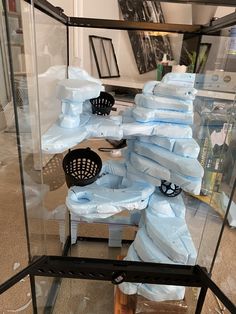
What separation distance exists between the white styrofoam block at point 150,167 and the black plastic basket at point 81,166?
10cm

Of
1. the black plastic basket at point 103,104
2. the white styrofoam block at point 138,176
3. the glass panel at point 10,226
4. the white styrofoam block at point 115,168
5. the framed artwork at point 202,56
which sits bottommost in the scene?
the glass panel at point 10,226

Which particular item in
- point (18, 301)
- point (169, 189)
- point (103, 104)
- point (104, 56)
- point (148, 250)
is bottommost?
point (18, 301)

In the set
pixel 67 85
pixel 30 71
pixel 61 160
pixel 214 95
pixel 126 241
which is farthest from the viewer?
pixel 126 241

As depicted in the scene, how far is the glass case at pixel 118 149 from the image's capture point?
1.85 ft

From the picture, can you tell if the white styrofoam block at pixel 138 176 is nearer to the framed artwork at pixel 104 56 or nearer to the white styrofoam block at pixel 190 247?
the white styrofoam block at pixel 190 247

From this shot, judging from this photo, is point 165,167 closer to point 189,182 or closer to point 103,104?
point 189,182

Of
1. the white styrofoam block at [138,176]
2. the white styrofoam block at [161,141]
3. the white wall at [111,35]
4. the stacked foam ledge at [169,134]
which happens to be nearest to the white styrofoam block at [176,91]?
the stacked foam ledge at [169,134]

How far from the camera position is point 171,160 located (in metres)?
0.64

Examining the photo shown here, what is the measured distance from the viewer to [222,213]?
0.63 m

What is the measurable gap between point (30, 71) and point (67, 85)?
0.14 m

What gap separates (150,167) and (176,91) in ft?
0.67

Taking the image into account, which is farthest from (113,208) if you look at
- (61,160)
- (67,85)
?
(67,85)

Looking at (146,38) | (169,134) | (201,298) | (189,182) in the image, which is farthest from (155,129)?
(146,38)

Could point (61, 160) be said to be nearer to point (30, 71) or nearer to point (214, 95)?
point (30, 71)
